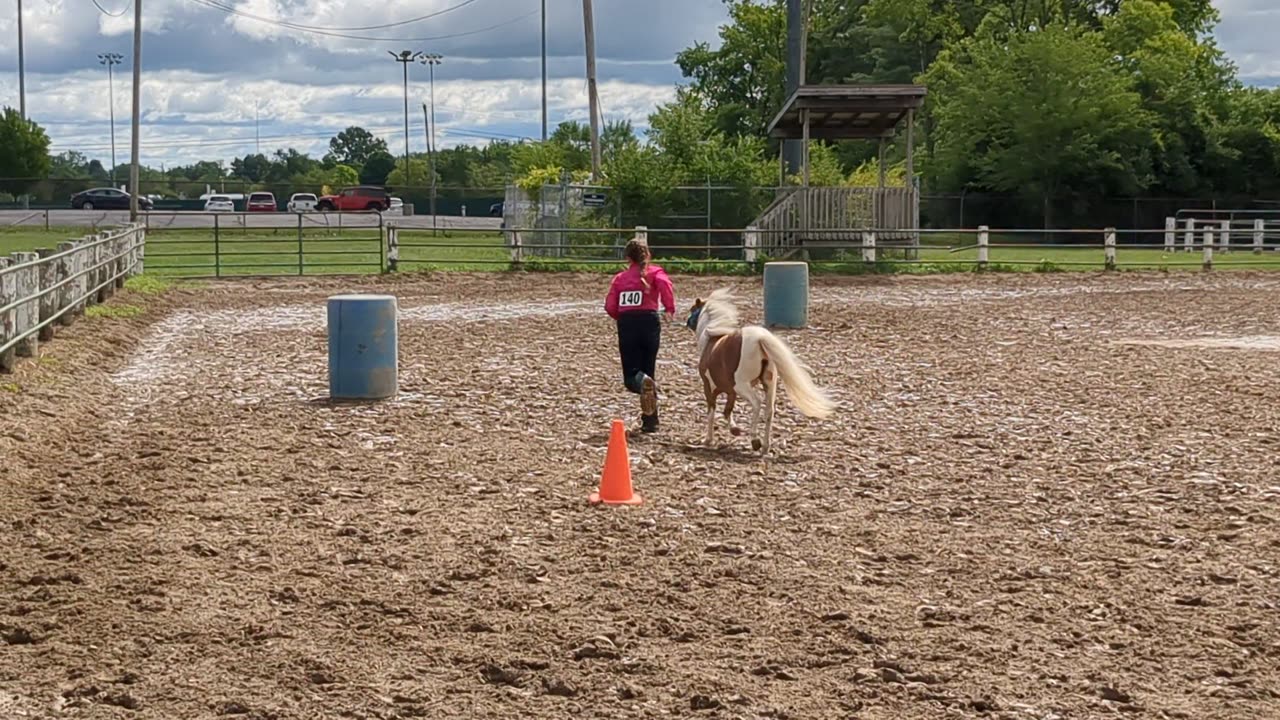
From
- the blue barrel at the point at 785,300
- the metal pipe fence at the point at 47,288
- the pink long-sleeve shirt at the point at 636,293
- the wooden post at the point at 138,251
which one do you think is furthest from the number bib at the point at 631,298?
the wooden post at the point at 138,251

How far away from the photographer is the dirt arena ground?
18.1 ft

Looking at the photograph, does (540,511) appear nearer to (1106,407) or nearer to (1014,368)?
(1106,407)

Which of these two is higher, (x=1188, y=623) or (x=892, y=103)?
(x=892, y=103)

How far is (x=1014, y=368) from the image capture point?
1518cm

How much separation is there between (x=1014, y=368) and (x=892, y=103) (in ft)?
54.8

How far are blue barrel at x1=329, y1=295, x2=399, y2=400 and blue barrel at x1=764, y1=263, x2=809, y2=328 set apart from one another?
7500 millimetres

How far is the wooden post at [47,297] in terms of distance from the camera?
1565 centimetres

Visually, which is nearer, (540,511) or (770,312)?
(540,511)

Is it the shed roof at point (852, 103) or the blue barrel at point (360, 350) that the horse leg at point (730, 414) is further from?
the shed roof at point (852, 103)

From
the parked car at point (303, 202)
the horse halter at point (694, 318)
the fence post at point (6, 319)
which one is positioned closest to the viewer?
the horse halter at point (694, 318)

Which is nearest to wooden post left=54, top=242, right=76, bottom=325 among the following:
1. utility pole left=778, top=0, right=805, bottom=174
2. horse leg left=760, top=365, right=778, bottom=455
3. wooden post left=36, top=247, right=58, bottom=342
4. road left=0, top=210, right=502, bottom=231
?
wooden post left=36, top=247, right=58, bottom=342

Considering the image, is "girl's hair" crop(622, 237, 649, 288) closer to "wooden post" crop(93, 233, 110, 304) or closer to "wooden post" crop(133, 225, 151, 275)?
"wooden post" crop(93, 233, 110, 304)

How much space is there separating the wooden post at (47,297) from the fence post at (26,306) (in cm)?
25

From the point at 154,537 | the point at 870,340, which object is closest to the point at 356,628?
the point at 154,537
